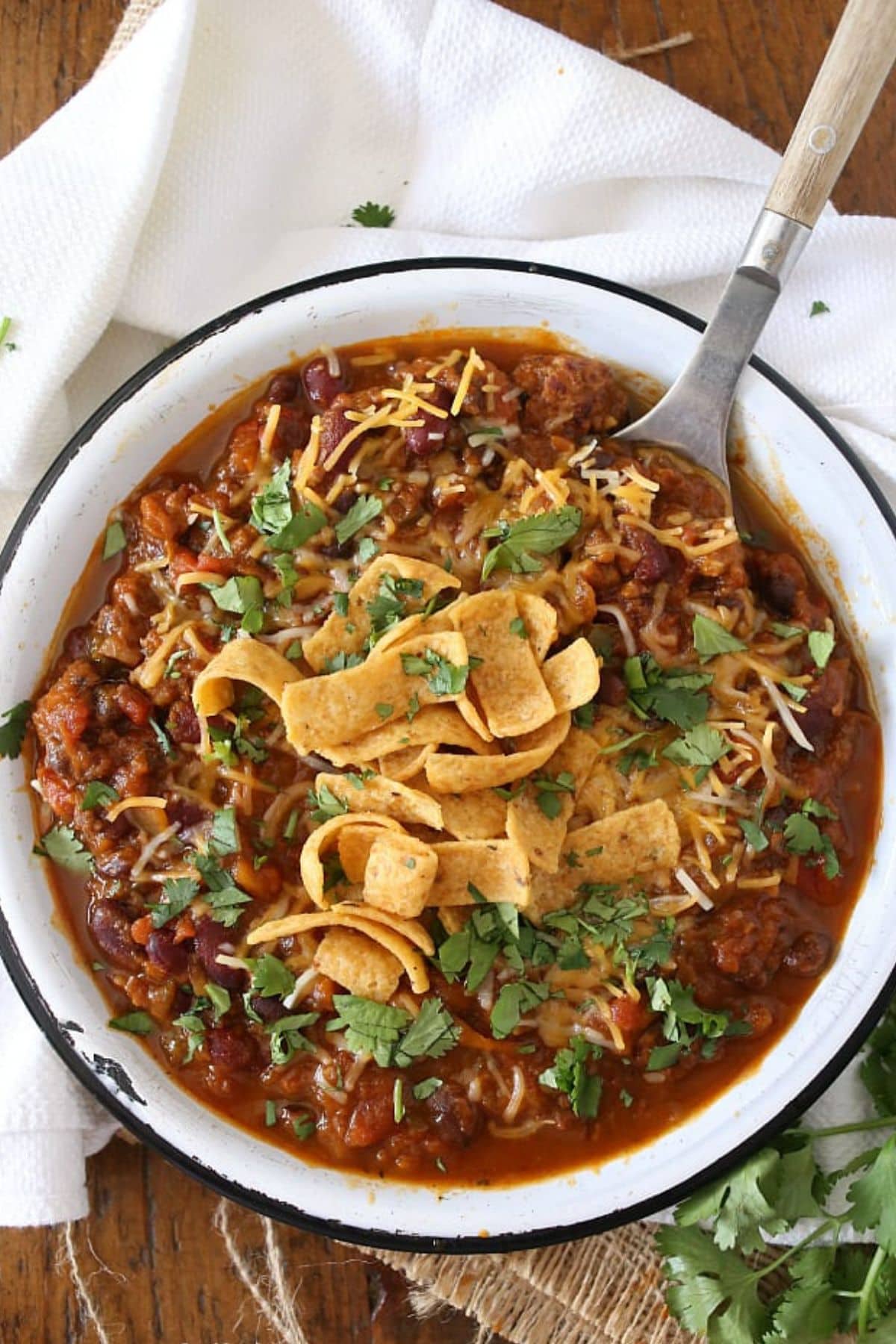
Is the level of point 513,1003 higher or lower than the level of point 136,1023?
higher

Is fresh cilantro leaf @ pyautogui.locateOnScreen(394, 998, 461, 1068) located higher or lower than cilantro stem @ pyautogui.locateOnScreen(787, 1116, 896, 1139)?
higher

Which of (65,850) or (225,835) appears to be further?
(65,850)

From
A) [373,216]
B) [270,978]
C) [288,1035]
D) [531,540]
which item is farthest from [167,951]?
[373,216]

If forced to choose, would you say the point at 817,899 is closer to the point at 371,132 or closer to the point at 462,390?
the point at 462,390

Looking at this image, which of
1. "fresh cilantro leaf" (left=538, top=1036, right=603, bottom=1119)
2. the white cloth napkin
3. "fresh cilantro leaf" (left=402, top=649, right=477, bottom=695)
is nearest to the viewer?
"fresh cilantro leaf" (left=402, top=649, right=477, bottom=695)

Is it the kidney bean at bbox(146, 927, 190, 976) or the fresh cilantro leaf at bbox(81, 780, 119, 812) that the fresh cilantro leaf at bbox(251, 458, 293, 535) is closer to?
the fresh cilantro leaf at bbox(81, 780, 119, 812)

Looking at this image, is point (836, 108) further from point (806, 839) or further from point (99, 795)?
point (99, 795)

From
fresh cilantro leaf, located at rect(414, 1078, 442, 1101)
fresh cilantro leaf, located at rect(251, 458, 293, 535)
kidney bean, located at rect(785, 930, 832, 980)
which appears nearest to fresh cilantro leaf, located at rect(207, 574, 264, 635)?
fresh cilantro leaf, located at rect(251, 458, 293, 535)
